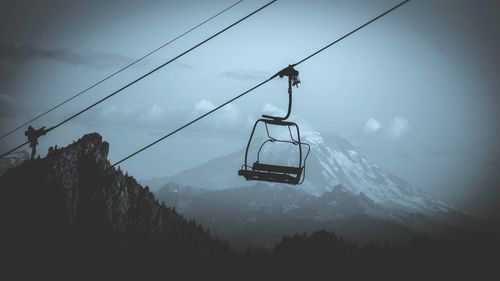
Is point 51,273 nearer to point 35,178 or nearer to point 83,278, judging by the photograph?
point 83,278

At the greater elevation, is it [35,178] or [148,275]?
[35,178]

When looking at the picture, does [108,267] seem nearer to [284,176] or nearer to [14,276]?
[14,276]

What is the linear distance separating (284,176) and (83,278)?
172791 millimetres

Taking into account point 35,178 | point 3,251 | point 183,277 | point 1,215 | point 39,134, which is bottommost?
point 183,277

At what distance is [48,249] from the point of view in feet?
595

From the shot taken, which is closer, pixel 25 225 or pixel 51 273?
pixel 51 273

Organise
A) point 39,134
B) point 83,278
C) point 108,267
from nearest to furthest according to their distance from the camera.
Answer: point 39,134, point 83,278, point 108,267

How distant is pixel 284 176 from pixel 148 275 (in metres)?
187

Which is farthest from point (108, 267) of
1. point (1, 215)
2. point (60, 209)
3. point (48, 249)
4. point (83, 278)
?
point (1, 215)

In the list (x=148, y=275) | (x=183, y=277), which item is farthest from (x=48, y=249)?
(x=183, y=277)

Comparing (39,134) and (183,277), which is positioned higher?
(39,134)

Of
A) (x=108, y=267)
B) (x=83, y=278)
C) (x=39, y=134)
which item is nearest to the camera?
(x=39, y=134)

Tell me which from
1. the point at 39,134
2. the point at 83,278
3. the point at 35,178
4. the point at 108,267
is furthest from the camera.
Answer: the point at 35,178

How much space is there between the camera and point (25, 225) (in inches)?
7338
